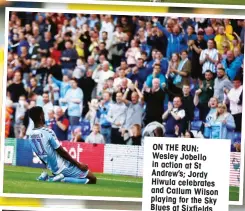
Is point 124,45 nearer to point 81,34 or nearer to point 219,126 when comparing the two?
point 81,34

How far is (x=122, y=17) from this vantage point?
3.49 metres

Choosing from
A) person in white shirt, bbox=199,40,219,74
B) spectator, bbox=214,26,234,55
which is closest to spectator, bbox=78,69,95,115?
person in white shirt, bbox=199,40,219,74

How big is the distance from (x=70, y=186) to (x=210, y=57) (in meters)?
1.23

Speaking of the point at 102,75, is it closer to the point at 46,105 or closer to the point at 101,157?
the point at 46,105

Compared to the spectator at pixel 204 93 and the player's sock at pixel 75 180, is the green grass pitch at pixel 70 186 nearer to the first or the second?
the player's sock at pixel 75 180

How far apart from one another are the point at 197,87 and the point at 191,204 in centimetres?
83

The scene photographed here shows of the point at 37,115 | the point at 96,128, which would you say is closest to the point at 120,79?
the point at 96,128

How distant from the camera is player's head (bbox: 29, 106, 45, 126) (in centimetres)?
353

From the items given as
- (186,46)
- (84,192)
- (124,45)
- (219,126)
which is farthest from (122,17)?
(84,192)

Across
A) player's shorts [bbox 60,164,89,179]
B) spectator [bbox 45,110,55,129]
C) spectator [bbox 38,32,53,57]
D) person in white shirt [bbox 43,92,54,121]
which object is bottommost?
player's shorts [bbox 60,164,89,179]

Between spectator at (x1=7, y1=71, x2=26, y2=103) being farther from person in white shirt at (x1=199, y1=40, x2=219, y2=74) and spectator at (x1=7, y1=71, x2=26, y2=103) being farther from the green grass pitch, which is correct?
person in white shirt at (x1=199, y1=40, x2=219, y2=74)

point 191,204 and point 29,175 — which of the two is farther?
point 29,175

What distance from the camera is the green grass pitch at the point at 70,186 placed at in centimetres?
350
